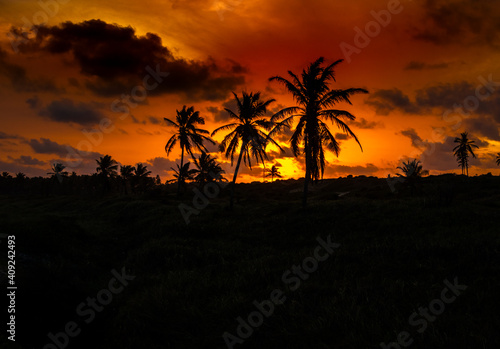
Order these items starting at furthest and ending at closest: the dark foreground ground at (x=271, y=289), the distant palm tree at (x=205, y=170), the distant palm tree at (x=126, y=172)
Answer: the distant palm tree at (x=126, y=172), the distant palm tree at (x=205, y=170), the dark foreground ground at (x=271, y=289)

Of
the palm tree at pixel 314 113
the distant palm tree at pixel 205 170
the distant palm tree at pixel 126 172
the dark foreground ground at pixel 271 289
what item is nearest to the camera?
the dark foreground ground at pixel 271 289

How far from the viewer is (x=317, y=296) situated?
8.15m

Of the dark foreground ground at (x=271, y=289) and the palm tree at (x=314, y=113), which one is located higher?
the palm tree at (x=314, y=113)

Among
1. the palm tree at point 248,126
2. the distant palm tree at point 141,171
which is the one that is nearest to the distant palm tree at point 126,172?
the distant palm tree at point 141,171

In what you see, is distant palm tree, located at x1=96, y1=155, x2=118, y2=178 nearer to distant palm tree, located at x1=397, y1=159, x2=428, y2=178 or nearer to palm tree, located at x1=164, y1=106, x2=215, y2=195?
palm tree, located at x1=164, y1=106, x2=215, y2=195

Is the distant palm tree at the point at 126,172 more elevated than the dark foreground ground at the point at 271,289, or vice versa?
the distant palm tree at the point at 126,172

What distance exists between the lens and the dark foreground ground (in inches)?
252

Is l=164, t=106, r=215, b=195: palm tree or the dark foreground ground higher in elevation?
l=164, t=106, r=215, b=195: palm tree

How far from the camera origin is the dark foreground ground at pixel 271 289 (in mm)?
6395

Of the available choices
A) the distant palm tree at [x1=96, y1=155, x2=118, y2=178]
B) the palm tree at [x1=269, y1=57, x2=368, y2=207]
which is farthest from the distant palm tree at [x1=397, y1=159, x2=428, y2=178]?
the distant palm tree at [x1=96, y1=155, x2=118, y2=178]

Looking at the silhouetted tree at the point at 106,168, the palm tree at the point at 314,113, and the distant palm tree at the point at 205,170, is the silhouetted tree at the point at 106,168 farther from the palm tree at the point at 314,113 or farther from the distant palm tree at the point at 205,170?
the palm tree at the point at 314,113

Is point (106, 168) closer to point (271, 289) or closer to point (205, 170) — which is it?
point (205, 170)

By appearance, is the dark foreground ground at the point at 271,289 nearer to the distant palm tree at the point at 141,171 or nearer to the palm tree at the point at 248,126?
the palm tree at the point at 248,126

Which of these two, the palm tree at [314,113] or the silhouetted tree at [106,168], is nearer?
the palm tree at [314,113]
